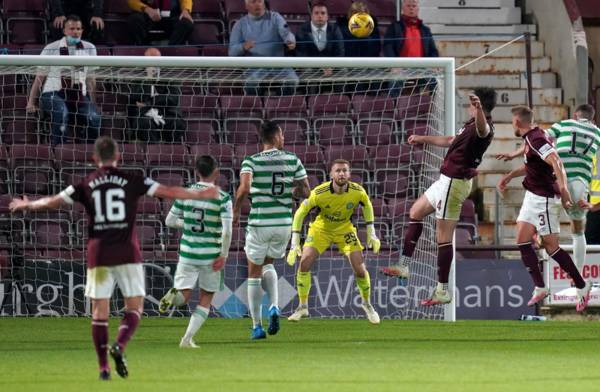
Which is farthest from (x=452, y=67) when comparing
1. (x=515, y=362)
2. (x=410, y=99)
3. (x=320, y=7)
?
(x=515, y=362)

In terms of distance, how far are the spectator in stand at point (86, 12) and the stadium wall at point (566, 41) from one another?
21.6 ft

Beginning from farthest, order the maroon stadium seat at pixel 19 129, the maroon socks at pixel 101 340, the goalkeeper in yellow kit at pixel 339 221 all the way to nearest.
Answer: the maroon stadium seat at pixel 19 129 → the goalkeeper in yellow kit at pixel 339 221 → the maroon socks at pixel 101 340

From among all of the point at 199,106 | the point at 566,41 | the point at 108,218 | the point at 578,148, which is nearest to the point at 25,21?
the point at 199,106

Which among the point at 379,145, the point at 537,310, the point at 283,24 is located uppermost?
the point at 283,24

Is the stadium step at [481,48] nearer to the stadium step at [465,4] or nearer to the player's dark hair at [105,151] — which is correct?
the stadium step at [465,4]

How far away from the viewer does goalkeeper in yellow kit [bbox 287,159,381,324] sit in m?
15.1

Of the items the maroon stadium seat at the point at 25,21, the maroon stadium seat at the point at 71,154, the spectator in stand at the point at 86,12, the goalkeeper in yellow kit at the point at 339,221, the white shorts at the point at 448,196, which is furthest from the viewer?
the maroon stadium seat at the point at 25,21

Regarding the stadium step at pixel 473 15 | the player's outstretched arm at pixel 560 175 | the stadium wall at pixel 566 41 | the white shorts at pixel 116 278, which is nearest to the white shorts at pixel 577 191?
the player's outstretched arm at pixel 560 175

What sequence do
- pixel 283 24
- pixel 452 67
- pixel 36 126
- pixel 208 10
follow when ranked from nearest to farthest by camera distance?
pixel 452 67
pixel 36 126
pixel 283 24
pixel 208 10

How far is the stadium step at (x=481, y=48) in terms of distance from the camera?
69.6ft

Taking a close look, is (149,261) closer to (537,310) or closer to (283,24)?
(283,24)

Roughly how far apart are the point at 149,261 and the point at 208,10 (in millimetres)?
4696

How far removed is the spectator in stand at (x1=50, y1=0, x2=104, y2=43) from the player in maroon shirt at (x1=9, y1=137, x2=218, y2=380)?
924 centimetres

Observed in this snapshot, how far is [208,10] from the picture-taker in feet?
A: 66.3
